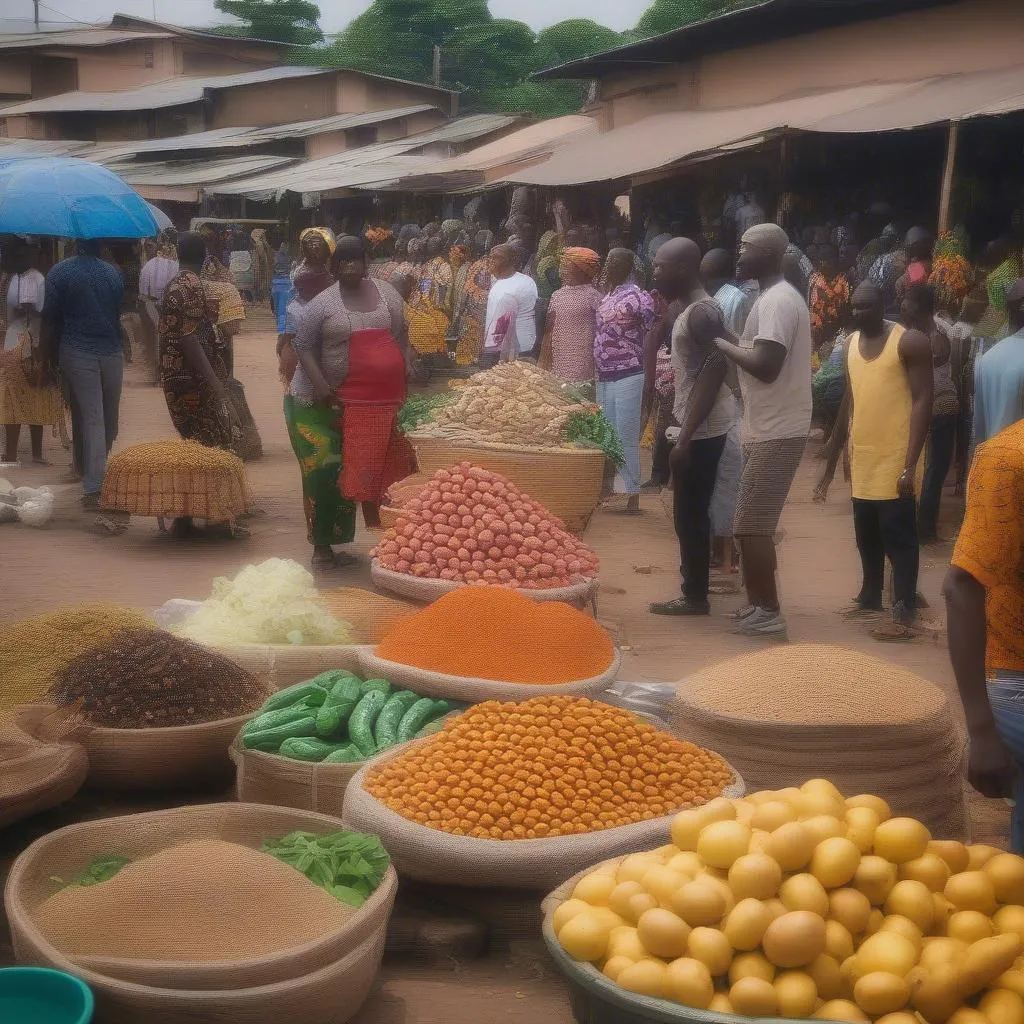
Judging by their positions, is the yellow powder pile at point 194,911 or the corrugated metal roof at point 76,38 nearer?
the yellow powder pile at point 194,911

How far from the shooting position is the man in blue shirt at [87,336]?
30.0 ft

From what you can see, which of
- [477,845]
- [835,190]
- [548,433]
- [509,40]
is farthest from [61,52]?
[477,845]

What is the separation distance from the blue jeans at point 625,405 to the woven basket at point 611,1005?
6766 mm

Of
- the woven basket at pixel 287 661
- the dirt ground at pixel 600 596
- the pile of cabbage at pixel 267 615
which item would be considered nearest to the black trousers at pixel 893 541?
the dirt ground at pixel 600 596

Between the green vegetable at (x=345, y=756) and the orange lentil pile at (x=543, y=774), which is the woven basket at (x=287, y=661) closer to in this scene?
the green vegetable at (x=345, y=756)

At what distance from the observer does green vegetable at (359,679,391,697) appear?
4512 millimetres

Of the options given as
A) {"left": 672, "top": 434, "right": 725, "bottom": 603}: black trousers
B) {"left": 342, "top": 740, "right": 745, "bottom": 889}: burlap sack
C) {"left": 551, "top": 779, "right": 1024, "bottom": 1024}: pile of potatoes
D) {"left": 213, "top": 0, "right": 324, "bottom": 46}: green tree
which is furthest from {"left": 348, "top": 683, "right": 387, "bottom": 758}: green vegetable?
{"left": 213, "top": 0, "right": 324, "bottom": 46}: green tree

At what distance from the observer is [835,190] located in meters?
14.4

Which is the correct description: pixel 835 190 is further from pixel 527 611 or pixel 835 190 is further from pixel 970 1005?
pixel 970 1005

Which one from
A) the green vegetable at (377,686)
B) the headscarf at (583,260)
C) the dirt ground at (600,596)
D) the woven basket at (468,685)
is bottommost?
the dirt ground at (600,596)

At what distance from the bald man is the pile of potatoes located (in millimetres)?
3671

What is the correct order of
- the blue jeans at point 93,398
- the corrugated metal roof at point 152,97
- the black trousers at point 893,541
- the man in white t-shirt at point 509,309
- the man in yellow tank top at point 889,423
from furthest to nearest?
the corrugated metal roof at point 152,97, the man in white t-shirt at point 509,309, the blue jeans at point 93,398, the black trousers at point 893,541, the man in yellow tank top at point 889,423

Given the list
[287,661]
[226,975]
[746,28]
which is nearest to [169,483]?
[287,661]

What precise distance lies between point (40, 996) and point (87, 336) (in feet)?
22.8
